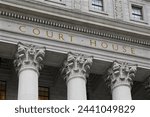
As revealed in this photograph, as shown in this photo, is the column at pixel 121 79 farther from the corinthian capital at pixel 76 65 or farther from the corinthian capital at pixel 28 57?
the corinthian capital at pixel 28 57

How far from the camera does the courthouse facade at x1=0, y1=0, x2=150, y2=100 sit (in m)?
34.8

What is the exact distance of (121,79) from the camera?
36.6 m

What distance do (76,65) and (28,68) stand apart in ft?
11.7

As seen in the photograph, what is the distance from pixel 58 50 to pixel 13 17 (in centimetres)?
389

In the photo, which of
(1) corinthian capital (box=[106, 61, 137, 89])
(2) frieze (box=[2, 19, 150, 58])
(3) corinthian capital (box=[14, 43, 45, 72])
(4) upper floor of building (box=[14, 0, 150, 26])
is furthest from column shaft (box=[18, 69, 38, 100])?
(1) corinthian capital (box=[106, 61, 137, 89])

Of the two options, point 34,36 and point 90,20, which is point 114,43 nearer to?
point 90,20

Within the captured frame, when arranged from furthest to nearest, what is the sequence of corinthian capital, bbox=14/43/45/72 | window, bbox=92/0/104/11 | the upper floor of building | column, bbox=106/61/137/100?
window, bbox=92/0/104/11, the upper floor of building, column, bbox=106/61/137/100, corinthian capital, bbox=14/43/45/72

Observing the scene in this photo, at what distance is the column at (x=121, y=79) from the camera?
1427 inches

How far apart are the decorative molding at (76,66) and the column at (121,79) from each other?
1984 millimetres

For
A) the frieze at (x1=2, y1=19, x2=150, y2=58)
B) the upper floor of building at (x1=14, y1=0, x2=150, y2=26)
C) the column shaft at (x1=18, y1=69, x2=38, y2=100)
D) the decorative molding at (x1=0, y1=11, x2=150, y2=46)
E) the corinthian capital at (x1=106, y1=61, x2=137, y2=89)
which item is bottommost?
the column shaft at (x1=18, y1=69, x2=38, y2=100)

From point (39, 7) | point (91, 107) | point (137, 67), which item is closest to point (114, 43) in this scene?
point (137, 67)

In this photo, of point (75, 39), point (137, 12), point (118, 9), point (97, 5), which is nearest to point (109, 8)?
point (118, 9)

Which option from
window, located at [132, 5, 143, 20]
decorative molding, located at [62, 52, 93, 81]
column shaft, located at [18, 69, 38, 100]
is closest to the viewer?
column shaft, located at [18, 69, 38, 100]

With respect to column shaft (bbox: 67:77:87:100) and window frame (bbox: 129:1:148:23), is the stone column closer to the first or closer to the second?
column shaft (bbox: 67:77:87:100)
